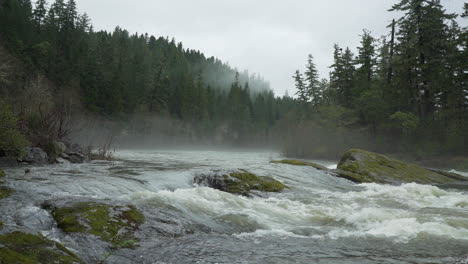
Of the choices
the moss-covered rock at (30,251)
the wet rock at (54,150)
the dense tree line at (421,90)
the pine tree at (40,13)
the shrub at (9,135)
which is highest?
the pine tree at (40,13)

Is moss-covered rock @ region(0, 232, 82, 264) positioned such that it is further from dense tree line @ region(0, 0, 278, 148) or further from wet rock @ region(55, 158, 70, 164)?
dense tree line @ region(0, 0, 278, 148)

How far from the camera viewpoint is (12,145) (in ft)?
47.1

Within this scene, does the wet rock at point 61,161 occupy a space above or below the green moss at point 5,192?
below

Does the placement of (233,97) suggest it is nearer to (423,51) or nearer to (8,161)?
(423,51)

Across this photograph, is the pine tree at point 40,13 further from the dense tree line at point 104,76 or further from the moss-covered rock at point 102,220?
the moss-covered rock at point 102,220

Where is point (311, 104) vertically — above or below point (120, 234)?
above

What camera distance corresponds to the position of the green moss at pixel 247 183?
476 inches

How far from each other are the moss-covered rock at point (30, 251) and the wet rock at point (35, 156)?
42.8 feet

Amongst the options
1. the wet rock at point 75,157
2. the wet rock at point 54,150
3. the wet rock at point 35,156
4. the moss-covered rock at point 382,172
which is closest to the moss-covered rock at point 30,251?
the wet rock at point 35,156

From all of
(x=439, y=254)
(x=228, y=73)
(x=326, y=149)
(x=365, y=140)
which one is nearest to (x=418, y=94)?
(x=365, y=140)

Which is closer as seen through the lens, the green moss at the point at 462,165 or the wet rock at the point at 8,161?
the wet rock at the point at 8,161

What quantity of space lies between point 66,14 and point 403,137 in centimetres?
7741

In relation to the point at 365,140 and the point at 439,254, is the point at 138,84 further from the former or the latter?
the point at 439,254

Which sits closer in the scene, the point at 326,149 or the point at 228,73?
the point at 326,149
